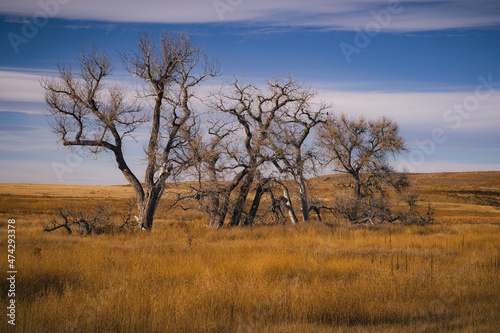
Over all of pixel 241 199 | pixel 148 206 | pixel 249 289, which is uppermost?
pixel 241 199

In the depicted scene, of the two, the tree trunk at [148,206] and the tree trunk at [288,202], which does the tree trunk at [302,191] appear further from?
the tree trunk at [148,206]

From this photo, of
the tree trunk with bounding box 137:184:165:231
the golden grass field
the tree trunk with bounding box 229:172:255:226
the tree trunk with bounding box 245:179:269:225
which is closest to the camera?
the golden grass field

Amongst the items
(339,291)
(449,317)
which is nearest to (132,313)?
Result: (339,291)

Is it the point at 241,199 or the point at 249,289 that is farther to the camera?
the point at 241,199

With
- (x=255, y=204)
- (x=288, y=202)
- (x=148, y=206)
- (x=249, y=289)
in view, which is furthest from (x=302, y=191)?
(x=249, y=289)

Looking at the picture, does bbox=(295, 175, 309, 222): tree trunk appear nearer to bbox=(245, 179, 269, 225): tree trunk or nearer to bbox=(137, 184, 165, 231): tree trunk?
bbox=(245, 179, 269, 225): tree trunk

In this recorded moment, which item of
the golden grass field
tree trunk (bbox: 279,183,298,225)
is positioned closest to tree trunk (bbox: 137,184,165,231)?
the golden grass field

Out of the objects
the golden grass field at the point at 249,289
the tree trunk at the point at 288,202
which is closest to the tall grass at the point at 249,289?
the golden grass field at the point at 249,289

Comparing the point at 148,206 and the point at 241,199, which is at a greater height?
the point at 241,199

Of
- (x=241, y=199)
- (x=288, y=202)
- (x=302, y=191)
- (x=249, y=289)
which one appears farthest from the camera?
(x=288, y=202)

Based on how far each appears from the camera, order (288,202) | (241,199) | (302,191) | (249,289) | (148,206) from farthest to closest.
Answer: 1. (288,202)
2. (302,191)
3. (241,199)
4. (148,206)
5. (249,289)

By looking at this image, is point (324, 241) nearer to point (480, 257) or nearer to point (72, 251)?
point (480, 257)

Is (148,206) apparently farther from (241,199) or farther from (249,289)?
(249,289)

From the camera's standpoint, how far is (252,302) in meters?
6.88
